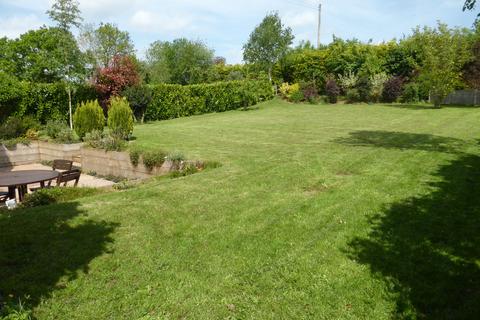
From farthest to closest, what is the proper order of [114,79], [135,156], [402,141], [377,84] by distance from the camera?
[377,84] < [114,79] < [402,141] < [135,156]

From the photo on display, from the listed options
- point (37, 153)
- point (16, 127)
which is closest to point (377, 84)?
point (37, 153)

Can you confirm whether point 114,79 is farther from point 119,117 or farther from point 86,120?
point 86,120

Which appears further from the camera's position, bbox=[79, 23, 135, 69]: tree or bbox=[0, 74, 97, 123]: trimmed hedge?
bbox=[79, 23, 135, 69]: tree

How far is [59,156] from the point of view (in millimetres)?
12711

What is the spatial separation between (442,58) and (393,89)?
465 cm

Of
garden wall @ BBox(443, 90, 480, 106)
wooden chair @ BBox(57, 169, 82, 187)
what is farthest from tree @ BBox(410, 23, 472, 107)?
wooden chair @ BBox(57, 169, 82, 187)

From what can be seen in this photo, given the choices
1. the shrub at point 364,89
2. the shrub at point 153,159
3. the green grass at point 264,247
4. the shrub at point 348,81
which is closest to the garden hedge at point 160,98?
the shrub at point 348,81

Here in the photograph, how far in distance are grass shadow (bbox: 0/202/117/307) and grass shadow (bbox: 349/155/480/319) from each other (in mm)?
3092

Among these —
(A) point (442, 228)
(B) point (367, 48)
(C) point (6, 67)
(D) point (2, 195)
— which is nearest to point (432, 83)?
(B) point (367, 48)

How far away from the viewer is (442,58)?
890 inches

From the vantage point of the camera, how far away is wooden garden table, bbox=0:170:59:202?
7.12 m

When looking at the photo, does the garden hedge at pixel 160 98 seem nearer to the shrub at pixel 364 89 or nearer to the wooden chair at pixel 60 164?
the shrub at pixel 364 89

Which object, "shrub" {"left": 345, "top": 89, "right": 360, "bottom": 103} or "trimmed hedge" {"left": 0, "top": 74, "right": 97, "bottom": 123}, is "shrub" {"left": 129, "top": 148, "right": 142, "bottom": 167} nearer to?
"trimmed hedge" {"left": 0, "top": 74, "right": 97, "bottom": 123}

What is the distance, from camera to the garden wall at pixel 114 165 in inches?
397
